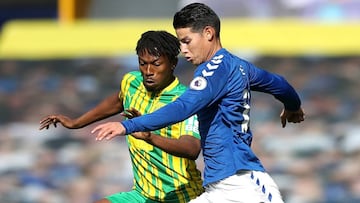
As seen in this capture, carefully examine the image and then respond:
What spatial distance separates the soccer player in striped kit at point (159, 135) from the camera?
710 centimetres

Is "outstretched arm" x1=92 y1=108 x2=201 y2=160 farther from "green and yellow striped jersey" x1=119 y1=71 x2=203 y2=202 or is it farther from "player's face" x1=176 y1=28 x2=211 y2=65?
"player's face" x1=176 y1=28 x2=211 y2=65

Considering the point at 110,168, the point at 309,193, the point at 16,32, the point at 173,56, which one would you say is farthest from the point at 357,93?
the point at 173,56

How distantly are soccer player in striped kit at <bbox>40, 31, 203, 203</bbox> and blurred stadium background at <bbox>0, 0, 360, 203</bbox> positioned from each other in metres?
4.90

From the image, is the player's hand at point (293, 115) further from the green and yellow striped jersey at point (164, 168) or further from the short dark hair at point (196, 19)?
the short dark hair at point (196, 19)

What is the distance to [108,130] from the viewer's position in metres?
5.95

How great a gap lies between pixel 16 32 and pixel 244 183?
821 cm

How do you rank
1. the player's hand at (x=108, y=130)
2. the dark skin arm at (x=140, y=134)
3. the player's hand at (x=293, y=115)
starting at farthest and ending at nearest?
the player's hand at (x=293, y=115) < the dark skin arm at (x=140, y=134) < the player's hand at (x=108, y=130)

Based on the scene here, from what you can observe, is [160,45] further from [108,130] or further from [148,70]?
[108,130]

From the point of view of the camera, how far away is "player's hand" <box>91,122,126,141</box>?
591 cm

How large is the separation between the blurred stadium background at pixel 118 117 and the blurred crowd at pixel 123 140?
0.01 m

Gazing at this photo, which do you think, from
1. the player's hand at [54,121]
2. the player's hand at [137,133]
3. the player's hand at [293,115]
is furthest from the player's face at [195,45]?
the player's hand at [54,121]

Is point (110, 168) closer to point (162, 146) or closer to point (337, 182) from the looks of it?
point (337, 182)

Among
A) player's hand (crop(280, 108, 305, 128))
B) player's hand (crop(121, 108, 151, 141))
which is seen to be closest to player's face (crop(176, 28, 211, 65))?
player's hand (crop(121, 108, 151, 141))

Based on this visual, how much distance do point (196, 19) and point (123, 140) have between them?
257 inches
